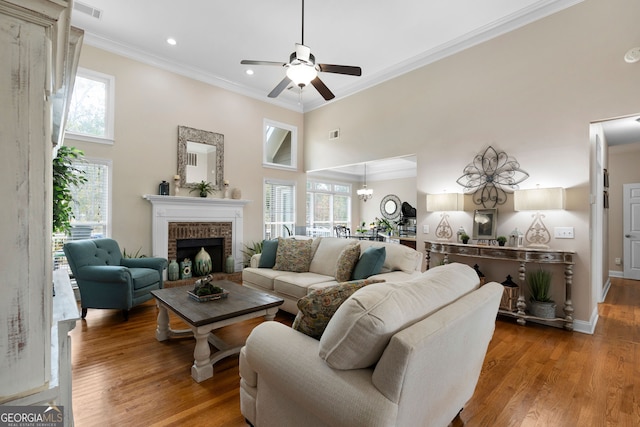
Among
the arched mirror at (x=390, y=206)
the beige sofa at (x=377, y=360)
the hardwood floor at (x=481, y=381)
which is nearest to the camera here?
the beige sofa at (x=377, y=360)

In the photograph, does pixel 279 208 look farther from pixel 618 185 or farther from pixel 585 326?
pixel 618 185

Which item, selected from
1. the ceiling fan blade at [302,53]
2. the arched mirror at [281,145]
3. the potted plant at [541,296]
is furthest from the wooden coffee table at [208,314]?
the arched mirror at [281,145]

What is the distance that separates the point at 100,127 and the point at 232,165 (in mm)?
2157

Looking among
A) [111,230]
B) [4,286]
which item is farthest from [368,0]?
[111,230]

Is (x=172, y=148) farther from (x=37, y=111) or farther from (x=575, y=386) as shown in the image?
(x=575, y=386)

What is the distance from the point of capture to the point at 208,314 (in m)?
2.35

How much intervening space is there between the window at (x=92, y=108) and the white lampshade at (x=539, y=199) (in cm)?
581

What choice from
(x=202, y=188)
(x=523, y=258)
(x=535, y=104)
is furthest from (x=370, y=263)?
(x=202, y=188)

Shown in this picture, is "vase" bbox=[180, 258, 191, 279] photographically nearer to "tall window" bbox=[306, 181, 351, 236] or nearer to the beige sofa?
the beige sofa

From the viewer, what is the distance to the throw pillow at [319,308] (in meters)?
1.47

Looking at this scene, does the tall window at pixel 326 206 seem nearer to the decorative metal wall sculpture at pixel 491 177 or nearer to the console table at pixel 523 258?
the decorative metal wall sculpture at pixel 491 177

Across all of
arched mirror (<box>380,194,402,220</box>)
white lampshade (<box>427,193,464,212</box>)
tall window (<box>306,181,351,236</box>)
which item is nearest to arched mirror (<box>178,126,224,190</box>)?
white lampshade (<box>427,193,464,212</box>)

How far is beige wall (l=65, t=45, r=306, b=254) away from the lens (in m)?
4.55

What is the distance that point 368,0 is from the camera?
3.57m
